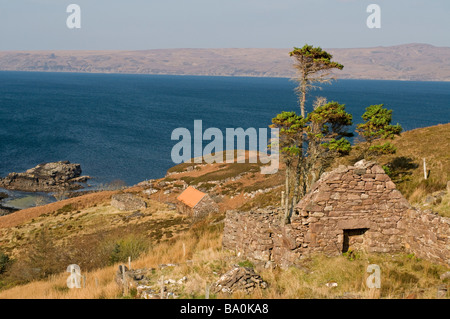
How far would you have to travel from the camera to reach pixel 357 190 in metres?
13.6

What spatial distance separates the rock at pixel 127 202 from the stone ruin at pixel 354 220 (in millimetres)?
45755

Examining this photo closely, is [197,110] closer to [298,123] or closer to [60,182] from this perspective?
[60,182]

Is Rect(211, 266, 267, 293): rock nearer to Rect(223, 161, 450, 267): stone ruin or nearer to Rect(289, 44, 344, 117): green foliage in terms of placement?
Rect(223, 161, 450, 267): stone ruin

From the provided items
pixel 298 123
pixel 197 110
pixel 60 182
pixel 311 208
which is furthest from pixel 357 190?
pixel 197 110

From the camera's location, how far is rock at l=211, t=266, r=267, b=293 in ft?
38.5

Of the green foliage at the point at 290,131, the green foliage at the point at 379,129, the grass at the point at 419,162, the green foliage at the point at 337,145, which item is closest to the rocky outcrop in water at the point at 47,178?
the grass at the point at 419,162

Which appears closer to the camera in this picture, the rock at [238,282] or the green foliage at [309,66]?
the rock at [238,282]

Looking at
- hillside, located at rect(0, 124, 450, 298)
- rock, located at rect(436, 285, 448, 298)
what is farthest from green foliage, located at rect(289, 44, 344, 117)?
rock, located at rect(436, 285, 448, 298)

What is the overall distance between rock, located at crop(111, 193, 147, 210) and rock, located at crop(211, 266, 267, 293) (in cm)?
4708

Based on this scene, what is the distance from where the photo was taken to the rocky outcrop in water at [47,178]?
81.9 meters

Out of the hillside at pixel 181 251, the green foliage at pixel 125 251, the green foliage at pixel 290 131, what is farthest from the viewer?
the green foliage at pixel 125 251

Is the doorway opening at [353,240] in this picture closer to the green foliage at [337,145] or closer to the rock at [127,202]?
the green foliage at [337,145]

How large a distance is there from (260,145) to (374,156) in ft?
274

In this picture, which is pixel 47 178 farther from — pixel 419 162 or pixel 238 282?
pixel 238 282
